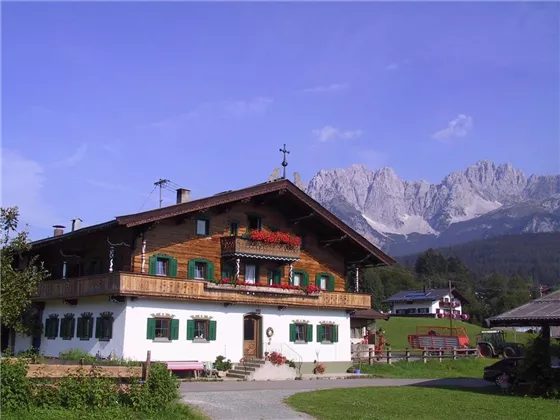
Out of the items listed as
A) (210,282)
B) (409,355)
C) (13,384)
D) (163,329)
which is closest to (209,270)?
(210,282)

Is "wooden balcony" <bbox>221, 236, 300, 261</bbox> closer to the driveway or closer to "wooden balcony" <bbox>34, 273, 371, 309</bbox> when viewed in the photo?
"wooden balcony" <bbox>34, 273, 371, 309</bbox>

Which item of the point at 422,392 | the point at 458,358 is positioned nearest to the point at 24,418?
the point at 422,392

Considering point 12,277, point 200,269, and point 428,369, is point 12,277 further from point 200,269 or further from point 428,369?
point 428,369

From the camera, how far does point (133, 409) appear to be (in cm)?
1379

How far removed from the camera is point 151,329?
29016 millimetres

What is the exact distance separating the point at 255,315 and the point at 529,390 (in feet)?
47.8

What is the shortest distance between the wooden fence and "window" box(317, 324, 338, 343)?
10.1 feet

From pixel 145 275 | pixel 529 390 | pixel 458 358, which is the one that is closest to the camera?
pixel 529 390

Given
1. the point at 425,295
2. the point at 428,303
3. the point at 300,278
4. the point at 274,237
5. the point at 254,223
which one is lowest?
the point at 300,278

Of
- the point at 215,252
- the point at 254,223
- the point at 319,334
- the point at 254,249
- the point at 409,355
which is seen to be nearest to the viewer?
the point at 215,252

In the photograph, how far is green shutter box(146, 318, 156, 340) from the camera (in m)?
28.9

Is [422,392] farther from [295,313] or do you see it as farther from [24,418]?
[24,418]

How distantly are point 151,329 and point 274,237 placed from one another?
826cm

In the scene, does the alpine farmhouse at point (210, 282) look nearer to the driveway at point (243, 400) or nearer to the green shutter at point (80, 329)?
the green shutter at point (80, 329)
